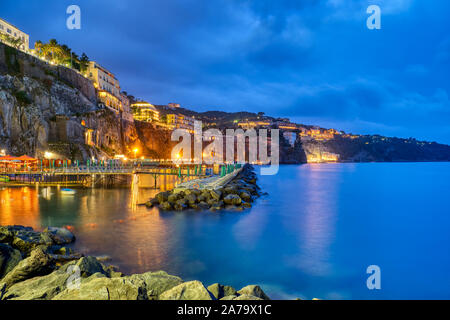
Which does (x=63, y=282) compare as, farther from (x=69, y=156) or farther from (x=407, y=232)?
(x=69, y=156)

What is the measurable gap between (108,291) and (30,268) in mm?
3928

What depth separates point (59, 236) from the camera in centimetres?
1371

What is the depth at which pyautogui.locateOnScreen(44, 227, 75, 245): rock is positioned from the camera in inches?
520

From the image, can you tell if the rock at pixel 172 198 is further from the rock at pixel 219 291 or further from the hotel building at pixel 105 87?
the hotel building at pixel 105 87

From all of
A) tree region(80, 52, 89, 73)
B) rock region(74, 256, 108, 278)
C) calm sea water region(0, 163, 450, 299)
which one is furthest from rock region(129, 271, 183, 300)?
tree region(80, 52, 89, 73)

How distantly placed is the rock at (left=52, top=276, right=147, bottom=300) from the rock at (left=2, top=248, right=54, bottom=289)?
113 inches

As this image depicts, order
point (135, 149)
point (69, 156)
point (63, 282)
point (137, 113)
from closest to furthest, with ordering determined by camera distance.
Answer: point (63, 282)
point (69, 156)
point (135, 149)
point (137, 113)

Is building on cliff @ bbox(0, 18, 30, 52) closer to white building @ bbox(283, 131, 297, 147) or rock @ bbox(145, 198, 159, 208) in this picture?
rock @ bbox(145, 198, 159, 208)

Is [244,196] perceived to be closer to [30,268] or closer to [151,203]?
[151,203]

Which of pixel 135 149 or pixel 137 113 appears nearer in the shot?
pixel 135 149

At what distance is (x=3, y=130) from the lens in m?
41.9

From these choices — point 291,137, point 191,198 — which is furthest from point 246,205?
point 291,137
